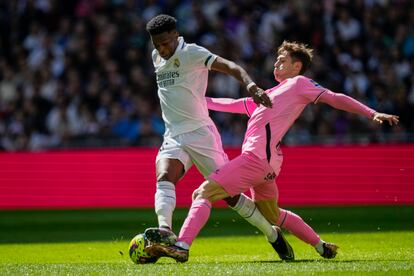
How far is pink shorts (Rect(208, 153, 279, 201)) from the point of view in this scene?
873 cm

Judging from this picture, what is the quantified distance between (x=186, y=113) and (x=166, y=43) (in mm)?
699

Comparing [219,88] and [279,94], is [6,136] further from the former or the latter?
[279,94]

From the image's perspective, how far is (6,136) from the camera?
2025 cm

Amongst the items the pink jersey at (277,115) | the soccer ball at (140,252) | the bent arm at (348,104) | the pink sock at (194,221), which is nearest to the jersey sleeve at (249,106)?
the pink jersey at (277,115)

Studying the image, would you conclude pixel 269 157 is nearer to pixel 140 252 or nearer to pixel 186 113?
pixel 186 113

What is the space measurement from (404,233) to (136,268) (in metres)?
4.69

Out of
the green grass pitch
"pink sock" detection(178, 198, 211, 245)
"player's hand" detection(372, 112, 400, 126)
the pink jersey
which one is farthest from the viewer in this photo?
the pink jersey

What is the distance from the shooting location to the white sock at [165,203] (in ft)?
28.3

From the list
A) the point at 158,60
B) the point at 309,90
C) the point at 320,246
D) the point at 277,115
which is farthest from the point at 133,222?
the point at 309,90

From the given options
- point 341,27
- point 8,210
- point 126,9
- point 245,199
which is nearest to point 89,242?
point 245,199

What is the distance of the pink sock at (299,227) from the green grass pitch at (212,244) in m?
0.22

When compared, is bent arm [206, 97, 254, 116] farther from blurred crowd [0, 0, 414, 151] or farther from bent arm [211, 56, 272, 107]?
blurred crowd [0, 0, 414, 151]

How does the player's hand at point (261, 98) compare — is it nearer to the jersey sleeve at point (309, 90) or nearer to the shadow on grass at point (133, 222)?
the jersey sleeve at point (309, 90)

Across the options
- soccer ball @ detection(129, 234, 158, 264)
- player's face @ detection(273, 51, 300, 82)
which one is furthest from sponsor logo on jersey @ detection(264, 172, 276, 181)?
soccer ball @ detection(129, 234, 158, 264)
